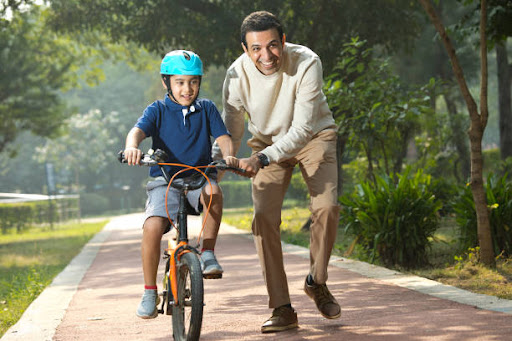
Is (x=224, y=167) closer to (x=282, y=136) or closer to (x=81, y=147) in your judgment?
(x=282, y=136)

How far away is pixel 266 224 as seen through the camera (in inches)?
209

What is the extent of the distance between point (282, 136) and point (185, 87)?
2.61 ft

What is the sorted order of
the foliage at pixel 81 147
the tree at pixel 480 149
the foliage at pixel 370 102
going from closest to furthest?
1. the tree at pixel 480 149
2. the foliage at pixel 370 102
3. the foliage at pixel 81 147

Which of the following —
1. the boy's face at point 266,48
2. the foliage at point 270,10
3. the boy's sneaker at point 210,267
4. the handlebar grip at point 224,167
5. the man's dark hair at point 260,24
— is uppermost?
the foliage at point 270,10

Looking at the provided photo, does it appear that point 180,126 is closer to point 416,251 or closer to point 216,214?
point 216,214

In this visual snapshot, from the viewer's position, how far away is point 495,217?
9.08 m

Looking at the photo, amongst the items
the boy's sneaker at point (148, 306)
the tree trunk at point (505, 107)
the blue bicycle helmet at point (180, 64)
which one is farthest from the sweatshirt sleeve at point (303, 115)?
the tree trunk at point (505, 107)

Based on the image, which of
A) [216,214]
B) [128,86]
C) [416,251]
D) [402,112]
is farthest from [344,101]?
[128,86]

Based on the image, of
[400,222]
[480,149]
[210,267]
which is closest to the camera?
[210,267]

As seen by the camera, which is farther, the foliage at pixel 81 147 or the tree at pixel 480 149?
the foliage at pixel 81 147

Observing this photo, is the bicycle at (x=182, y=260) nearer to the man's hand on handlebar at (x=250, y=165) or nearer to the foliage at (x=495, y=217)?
the man's hand on handlebar at (x=250, y=165)

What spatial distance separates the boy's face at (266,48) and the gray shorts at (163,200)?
822 mm

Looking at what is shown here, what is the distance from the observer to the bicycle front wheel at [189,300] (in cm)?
446

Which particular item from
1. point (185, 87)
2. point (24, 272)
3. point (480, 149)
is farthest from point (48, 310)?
point (24, 272)
